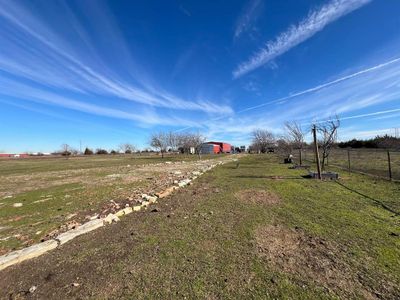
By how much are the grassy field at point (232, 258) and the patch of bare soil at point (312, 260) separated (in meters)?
0.01

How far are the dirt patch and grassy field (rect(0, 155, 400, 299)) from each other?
0.92 meters

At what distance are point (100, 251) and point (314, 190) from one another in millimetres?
7834

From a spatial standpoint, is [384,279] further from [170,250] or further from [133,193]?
[133,193]

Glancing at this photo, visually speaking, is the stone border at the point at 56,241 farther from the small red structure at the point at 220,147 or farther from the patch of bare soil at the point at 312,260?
the small red structure at the point at 220,147

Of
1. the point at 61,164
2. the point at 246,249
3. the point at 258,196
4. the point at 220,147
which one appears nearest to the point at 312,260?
the point at 246,249

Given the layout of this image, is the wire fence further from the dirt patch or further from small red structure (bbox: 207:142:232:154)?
small red structure (bbox: 207:142:232:154)

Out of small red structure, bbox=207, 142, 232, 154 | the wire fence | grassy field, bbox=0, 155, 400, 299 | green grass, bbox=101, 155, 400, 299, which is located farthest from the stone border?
small red structure, bbox=207, 142, 232, 154

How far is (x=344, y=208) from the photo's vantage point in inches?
243

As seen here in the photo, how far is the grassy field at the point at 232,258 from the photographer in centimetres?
294

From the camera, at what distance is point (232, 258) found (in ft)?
12.1

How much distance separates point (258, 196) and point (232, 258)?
457cm

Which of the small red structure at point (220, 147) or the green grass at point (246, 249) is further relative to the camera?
the small red structure at point (220, 147)

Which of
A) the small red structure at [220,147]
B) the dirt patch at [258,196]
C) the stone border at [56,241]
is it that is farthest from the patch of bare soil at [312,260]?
the small red structure at [220,147]

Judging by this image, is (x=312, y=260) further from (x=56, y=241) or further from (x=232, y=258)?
(x=56, y=241)
